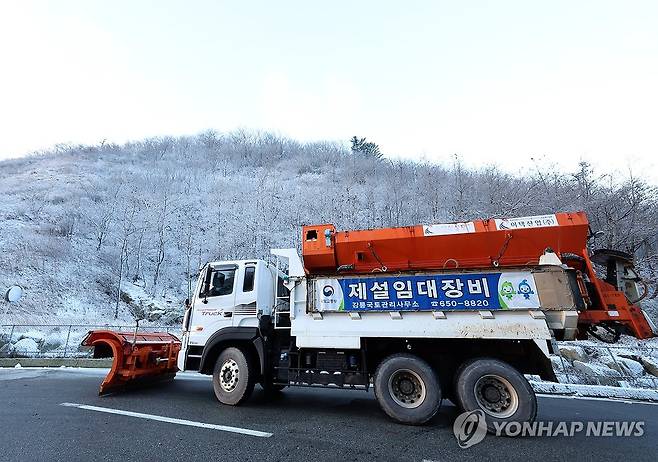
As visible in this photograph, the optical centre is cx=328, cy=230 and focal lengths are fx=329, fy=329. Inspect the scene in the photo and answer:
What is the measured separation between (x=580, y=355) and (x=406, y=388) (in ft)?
30.0

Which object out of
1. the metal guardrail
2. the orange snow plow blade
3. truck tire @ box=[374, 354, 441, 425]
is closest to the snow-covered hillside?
the metal guardrail

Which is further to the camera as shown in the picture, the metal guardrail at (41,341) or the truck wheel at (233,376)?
the metal guardrail at (41,341)

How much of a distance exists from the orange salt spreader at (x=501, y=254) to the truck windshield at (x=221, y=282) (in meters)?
1.82

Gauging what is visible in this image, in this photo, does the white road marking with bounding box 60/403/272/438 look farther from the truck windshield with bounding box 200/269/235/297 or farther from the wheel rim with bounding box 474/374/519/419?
the wheel rim with bounding box 474/374/519/419

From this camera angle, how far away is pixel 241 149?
71.8 m

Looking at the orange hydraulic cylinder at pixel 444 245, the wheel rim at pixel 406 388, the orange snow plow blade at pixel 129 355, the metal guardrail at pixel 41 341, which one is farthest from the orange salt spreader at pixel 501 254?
the metal guardrail at pixel 41 341

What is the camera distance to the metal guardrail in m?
13.7

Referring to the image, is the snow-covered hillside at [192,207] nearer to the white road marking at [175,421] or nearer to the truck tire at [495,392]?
the white road marking at [175,421]

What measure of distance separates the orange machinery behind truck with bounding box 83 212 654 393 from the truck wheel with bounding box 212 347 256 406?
213 cm

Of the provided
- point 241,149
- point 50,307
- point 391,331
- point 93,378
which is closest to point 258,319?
point 391,331

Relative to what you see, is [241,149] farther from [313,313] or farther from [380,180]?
[313,313]

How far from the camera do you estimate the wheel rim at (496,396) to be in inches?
193

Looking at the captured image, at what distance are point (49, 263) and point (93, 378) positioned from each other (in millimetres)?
21713

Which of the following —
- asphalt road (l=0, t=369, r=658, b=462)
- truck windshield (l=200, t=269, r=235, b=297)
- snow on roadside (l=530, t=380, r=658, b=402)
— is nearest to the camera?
asphalt road (l=0, t=369, r=658, b=462)
